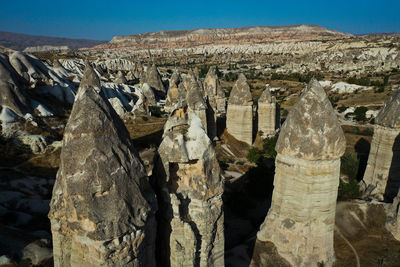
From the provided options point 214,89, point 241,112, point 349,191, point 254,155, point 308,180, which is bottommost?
point 349,191

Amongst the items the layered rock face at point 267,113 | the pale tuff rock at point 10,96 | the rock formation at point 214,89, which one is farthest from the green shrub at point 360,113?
the pale tuff rock at point 10,96

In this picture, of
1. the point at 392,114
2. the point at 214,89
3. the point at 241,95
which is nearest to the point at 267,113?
the point at 241,95

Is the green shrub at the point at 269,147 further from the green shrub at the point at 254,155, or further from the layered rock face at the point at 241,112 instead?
the layered rock face at the point at 241,112

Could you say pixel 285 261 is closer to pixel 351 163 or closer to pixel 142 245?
pixel 142 245

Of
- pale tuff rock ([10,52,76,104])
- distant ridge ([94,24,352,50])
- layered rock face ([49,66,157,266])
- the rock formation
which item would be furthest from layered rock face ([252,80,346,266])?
distant ridge ([94,24,352,50])

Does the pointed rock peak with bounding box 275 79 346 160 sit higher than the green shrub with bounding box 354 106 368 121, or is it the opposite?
the pointed rock peak with bounding box 275 79 346 160

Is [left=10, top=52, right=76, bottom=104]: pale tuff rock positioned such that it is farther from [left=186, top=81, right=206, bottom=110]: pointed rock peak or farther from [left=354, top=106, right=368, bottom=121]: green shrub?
[left=354, top=106, right=368, bottom=121]: green shrub

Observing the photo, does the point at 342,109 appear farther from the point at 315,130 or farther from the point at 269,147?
the point at 315,130
